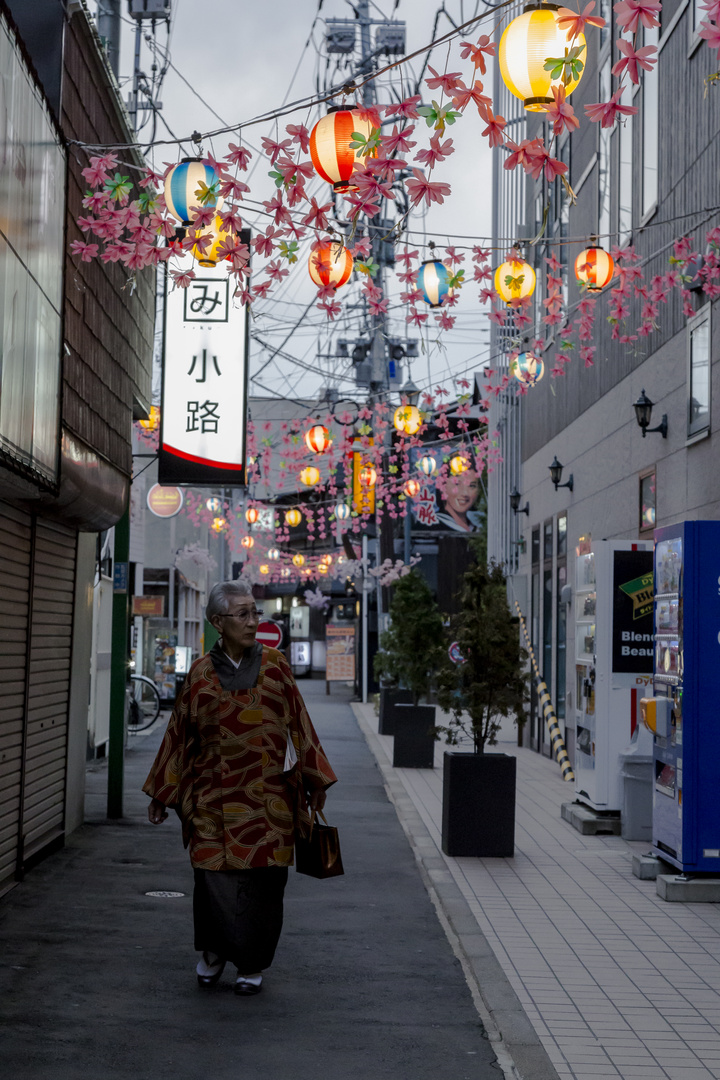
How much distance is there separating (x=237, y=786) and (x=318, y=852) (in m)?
0.54

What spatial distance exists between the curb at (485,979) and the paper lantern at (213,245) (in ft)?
15.1

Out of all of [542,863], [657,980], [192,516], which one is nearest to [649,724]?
[542,863]

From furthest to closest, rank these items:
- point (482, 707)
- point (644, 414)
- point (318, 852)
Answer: point (644, 414) → point (482, 707) → point (318, 852)

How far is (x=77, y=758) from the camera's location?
11.3 meters

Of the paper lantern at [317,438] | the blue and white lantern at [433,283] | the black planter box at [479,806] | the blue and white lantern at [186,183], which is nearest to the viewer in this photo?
the blue and white lantern at [186,183]

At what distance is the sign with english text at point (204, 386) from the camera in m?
12.8

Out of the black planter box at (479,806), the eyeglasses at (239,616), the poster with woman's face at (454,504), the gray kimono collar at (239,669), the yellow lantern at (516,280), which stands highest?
the poster with woman's face at (454,504)

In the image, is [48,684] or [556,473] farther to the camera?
[556,473]

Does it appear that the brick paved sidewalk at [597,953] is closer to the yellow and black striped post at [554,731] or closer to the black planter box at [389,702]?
the yellow and black striped post at [554,731]

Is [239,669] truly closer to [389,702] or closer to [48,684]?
[48,684]

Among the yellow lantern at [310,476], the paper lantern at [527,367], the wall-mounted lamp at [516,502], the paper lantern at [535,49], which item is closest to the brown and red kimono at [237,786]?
the paper lantern at [535,49]

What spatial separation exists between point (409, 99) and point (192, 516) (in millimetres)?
37671

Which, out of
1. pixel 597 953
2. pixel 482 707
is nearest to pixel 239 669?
pixel 597 953

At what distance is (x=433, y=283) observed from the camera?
13.2 metres
